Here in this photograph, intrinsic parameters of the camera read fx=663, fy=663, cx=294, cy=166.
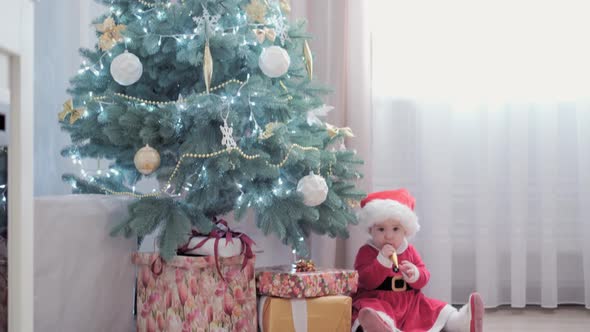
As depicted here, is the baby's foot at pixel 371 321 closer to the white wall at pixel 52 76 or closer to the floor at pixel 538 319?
the floor at pixel 538 319

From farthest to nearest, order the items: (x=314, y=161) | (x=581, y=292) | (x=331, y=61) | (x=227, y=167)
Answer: (x=581, y=292), (x=331, y=61), (x=314, y=161), (x=227, y=167)

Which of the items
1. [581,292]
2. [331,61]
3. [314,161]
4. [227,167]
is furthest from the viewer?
[581,292]

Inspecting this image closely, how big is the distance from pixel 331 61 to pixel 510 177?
2.95 ft

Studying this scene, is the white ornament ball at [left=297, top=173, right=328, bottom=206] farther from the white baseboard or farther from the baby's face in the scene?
the white baseboard

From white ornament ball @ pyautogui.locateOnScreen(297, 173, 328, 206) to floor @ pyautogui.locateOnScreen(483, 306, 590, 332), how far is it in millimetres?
971

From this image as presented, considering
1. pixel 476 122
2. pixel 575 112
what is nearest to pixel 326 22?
pixel 476 122

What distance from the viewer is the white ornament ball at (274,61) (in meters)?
1.86

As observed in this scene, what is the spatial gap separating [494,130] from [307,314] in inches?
51.7

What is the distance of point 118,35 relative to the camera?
6.44 feet

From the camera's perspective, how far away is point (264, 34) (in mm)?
1964

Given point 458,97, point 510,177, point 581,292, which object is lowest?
point 581,292

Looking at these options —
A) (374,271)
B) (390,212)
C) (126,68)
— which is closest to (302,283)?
(374,271)

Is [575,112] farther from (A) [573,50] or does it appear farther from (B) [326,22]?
(B) [326,22]

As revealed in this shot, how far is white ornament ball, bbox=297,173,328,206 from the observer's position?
74.9 inches
